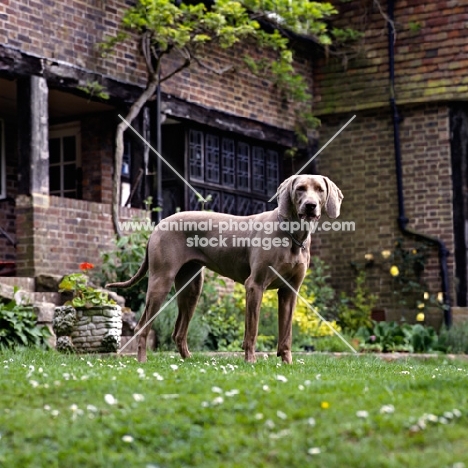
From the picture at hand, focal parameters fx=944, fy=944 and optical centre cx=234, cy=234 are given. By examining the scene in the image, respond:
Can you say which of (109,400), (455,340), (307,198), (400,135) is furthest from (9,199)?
(109,400)

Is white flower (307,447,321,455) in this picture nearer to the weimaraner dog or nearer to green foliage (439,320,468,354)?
the weimaraner dog

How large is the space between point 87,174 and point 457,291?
609 cm

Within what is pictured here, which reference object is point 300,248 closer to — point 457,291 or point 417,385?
point 417,385

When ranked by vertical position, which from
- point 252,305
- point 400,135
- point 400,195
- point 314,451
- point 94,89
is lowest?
point 314,451

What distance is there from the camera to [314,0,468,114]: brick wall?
49.5 feet

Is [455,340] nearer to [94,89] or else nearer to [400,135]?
[400,135]

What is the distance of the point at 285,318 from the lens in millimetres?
7766

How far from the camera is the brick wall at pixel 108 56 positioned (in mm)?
11547

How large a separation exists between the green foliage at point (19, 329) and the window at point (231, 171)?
4.49 meters

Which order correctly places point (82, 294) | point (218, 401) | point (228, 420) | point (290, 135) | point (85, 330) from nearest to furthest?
point (228, 420)
point (218, 401)
point (85, 330)
point (82, 294)
point (290, 135)

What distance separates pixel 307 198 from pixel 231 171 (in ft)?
26.0

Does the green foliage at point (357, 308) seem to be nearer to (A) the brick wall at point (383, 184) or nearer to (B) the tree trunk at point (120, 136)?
(A) the brick wall at point (383, 184)

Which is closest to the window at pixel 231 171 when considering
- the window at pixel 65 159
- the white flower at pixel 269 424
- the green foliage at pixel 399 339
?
the window at pixel 65 159

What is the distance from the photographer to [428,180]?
1528 cm
